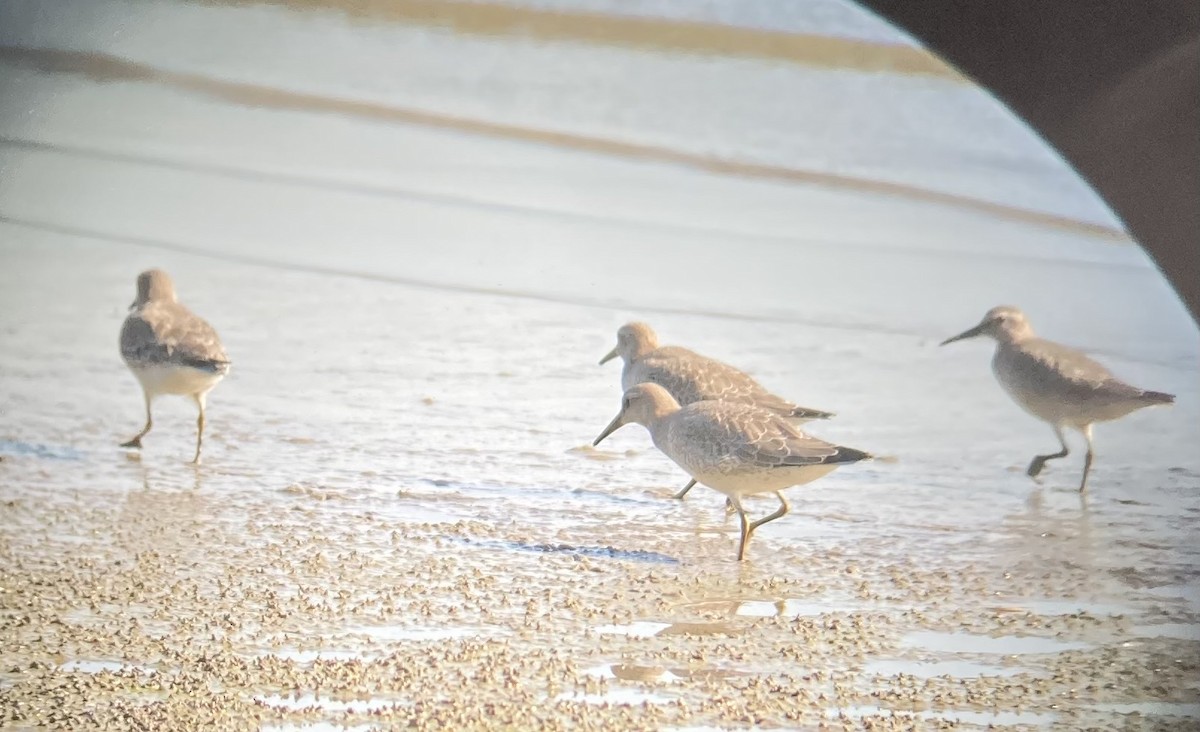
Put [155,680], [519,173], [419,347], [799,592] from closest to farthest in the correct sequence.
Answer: [155,680] → [799,592] → [419,347] → [519,173]

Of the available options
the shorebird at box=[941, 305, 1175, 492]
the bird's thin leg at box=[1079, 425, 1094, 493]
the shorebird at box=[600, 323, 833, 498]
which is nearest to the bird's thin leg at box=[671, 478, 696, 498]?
the shorebird at box=[600, 323, 833, 498]

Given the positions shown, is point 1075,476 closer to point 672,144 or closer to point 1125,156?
point 1125,156

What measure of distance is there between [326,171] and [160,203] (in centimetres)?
65

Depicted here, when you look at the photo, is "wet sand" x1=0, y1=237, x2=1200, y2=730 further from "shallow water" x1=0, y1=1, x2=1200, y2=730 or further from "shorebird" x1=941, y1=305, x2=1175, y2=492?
"shorebird" x1=941, y1=305, x2=1175, y2=492

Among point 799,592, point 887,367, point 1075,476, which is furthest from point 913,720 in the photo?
point 887,367

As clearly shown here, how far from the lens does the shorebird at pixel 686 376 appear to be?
351cm

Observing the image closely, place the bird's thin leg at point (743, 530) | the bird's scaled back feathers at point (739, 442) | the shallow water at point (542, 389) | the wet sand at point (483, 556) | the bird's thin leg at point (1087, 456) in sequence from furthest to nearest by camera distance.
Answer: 1. the bird's thin leg at point (1087, 456)
2. the bird's thin leg at point (743, 530)
3. the bird's scaled back feathers at point (739, 442)
4. the shallow water at point (542, 389)
5. the wet sand at point (483, 556)

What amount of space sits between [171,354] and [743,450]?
1.48 m

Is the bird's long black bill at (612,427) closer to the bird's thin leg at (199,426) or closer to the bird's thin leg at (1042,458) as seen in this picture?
the bird's thin leg at (199,426)

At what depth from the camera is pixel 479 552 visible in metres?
3.21

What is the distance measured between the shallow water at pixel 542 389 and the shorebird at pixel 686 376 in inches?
6.2

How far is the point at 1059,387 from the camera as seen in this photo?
370cm

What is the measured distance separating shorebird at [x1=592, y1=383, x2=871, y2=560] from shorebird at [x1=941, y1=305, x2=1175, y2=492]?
2.68 ft

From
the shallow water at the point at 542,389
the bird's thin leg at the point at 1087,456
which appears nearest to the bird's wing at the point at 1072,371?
the bird's thin leg at the point at 1087,456
